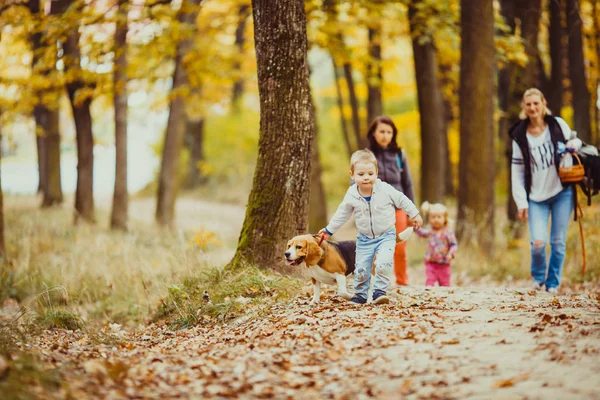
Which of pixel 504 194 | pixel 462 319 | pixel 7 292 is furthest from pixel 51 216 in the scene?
pixel 504 194

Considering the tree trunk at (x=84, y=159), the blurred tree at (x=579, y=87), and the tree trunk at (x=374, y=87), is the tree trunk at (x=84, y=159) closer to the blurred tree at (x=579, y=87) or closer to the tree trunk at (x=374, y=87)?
the tree trunk at (x=374, y=87)

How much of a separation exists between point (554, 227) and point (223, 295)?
12.7ft

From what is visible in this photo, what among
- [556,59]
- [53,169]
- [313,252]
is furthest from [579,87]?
[53,169]

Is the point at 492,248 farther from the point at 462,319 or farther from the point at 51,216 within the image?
the point at 51,216

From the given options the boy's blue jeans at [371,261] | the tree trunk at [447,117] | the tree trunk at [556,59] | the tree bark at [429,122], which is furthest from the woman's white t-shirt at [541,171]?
the tree trunk at [447,117]

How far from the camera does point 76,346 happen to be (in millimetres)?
5535

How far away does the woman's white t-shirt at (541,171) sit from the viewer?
23.4 feet

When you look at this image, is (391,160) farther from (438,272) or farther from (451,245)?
(438,272)

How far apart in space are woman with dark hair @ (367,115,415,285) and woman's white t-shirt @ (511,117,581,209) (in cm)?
128

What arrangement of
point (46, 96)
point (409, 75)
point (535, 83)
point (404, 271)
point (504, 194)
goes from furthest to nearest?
point (409, 75), point (504, 194), point (46, 96), point (535, 83), point (404, 271)

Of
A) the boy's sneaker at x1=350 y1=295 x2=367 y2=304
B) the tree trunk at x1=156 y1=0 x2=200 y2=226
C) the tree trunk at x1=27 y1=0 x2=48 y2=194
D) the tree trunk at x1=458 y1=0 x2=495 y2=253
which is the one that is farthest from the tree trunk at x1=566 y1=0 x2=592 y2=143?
the tree trunk at x1=27 y1=0 x2=48 y2=194

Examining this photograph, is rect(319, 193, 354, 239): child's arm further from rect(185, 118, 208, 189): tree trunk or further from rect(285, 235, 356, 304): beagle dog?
rect(185, 118, 208, 189): tree trunk

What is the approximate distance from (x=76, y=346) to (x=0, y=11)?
756 centimetres

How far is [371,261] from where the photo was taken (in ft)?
19.4
